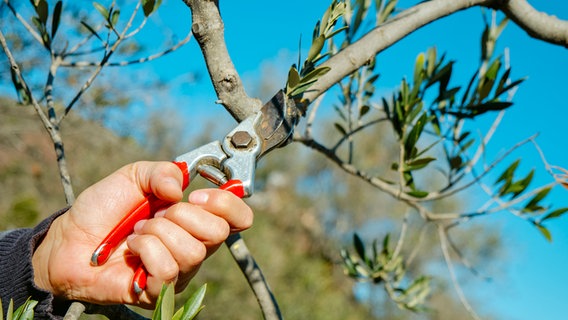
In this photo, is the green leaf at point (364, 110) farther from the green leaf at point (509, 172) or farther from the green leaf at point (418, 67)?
the green leaf at point (509, 172)

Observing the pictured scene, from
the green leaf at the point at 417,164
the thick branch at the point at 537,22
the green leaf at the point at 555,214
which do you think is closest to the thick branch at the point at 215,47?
the green leaf at the point at 417,164

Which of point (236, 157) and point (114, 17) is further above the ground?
point (114, 17)

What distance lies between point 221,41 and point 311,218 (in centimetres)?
1438

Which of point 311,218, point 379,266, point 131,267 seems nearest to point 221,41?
point 131,267

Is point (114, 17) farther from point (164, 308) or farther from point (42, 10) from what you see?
point (164, 308)

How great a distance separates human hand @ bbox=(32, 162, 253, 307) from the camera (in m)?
1.03

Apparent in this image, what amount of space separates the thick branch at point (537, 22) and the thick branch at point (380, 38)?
91 millimetres

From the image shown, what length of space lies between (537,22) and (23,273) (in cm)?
156

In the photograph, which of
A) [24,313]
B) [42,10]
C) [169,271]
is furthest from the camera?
[42,10]

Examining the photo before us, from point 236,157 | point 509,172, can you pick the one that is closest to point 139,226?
point 236,157

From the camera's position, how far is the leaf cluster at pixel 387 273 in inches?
79.9

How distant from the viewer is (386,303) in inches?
463

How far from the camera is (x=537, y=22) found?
1.61 meters

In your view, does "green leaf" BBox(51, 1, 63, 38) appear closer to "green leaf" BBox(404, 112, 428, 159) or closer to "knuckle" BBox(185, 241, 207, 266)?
"knuckle" BBox(185, 241, 207, 266)
